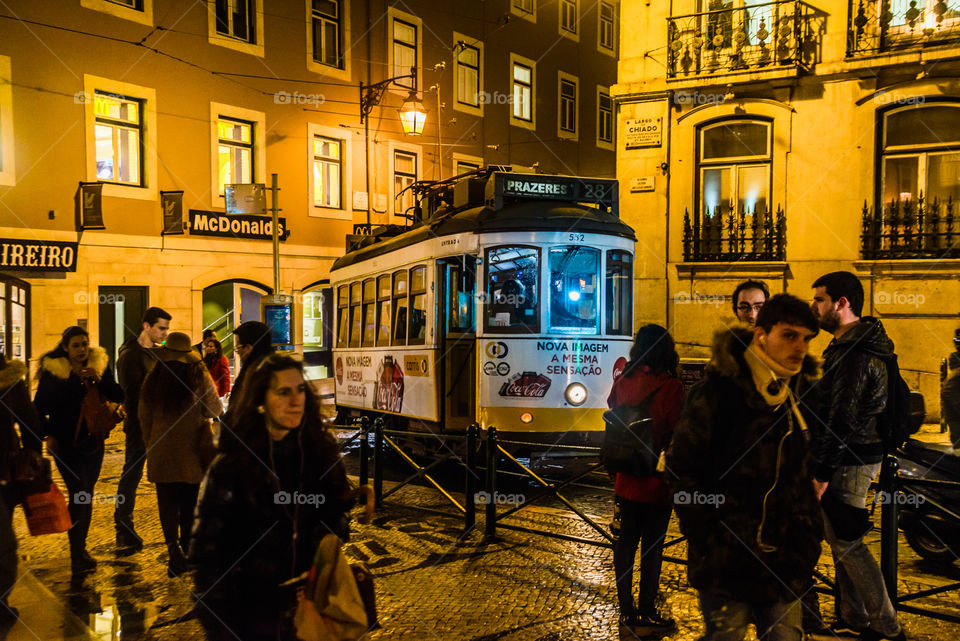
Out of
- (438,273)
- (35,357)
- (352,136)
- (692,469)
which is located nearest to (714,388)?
(692,469)

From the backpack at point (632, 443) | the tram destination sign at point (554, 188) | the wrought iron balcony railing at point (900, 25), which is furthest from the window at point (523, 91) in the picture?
the backpack at point (632, 443)

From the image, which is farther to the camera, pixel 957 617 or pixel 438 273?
pixel 438 273

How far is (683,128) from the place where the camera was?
1472 centimetres

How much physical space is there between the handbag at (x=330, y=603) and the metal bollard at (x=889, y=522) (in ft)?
11.8

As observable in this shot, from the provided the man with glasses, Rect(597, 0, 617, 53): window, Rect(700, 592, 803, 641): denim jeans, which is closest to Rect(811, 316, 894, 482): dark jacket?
Rect(700, 592, 803, 641): denim jeans

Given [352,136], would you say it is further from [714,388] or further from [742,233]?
[714,388]

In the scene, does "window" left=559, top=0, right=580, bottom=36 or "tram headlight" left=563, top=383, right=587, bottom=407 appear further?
"window" left=559, top=0, right=580, bottom=36

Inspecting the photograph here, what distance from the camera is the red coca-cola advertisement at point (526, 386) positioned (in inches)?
375

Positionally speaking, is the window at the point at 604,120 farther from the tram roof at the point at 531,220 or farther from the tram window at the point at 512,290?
the tram window at the point at 512,290

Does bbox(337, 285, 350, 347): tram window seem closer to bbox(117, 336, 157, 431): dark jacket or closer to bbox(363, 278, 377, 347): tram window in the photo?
bbox(363, 278, 377, 347): tram window

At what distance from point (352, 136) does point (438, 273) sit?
13.1 meters

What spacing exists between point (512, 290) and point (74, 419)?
514 cm

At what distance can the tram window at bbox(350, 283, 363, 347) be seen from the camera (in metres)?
13.7

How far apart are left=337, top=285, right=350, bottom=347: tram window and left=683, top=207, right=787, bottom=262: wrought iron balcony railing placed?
20.3 ft
